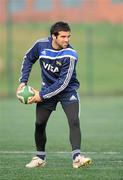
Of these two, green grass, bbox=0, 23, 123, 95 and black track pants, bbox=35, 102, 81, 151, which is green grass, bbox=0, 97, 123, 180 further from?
green grass, bbox=0, 23, 123, 95

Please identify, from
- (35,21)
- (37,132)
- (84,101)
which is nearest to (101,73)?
(35,21)

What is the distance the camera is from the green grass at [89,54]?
96.8 ft

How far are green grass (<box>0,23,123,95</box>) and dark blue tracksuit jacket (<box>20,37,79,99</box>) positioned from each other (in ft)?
62.6

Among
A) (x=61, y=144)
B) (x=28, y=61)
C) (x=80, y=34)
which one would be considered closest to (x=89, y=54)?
(x=80, y=34)

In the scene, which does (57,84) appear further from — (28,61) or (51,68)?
(28,61)

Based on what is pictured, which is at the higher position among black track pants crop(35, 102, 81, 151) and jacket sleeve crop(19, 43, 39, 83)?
jacket sleeve crop(19, 43, 39, 83)

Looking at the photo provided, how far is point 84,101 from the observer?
24359mm

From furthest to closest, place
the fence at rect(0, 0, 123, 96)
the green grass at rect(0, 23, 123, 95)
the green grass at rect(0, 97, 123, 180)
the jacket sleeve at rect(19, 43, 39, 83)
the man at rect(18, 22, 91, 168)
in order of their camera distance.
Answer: the fence at rect(0, 0, 123, 96) < the green grass at rect(0, 23, 123, 95) < the jacket sleeve at rect(19, 43, 39, 83) < the man at rect(18, 22, 91, 168) < the green grass at rect(0, 97, 123, 180)

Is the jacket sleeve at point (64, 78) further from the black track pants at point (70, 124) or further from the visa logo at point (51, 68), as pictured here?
the black track pants at point (70, 124)

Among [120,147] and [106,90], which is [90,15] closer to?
[106,90]

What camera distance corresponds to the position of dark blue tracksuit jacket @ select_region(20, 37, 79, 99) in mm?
9133

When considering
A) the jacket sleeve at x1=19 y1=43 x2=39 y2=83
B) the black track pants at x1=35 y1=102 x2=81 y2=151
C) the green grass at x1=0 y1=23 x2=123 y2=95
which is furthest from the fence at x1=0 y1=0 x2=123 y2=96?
the black track pants at x1=35 y1=102 x2=81 y2=151

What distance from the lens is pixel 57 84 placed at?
9141mm

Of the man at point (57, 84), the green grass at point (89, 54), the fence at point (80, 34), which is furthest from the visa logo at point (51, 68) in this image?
the fence at point (80, 34)
